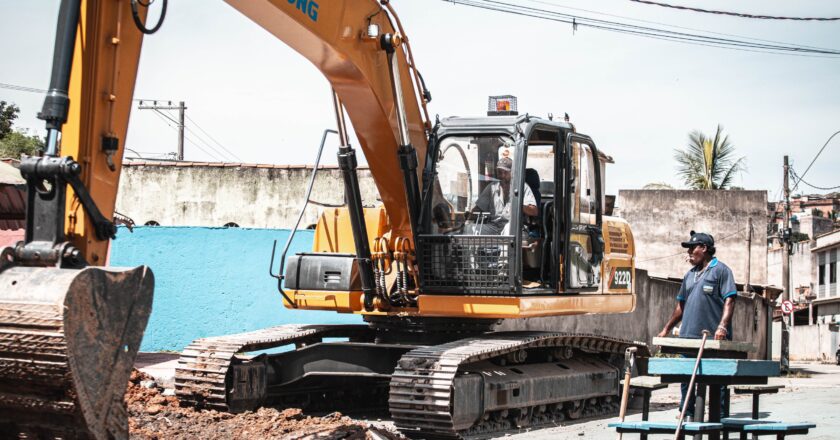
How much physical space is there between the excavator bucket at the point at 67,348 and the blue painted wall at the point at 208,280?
456 inches

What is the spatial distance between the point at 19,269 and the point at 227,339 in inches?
205

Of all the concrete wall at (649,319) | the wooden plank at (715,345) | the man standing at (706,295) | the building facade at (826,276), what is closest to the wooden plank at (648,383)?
the man standing at (706,295)

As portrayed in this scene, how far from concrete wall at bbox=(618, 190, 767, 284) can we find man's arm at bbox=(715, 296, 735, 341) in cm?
2774

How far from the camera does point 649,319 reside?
22.3 m

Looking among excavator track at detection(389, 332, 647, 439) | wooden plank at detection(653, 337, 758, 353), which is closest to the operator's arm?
excavator track at detection(389, 332, 647, 439)

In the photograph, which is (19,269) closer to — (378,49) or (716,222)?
(378,49)

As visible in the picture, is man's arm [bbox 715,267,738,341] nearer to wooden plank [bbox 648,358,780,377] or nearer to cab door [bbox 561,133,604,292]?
wooden plank [bbox 648,358,780,377]

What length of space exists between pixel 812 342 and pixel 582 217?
36155 millimetres

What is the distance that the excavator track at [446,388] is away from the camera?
352 inches

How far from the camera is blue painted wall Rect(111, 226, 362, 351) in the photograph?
17125mm

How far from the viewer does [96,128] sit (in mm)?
5828

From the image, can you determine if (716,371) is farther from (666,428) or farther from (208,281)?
(208,281)

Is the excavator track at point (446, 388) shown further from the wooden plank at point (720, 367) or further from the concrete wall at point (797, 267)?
the concrete wall at point (797, 267)

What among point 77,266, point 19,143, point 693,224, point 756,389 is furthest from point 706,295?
point 19,143
